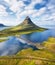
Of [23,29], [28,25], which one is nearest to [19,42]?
[23,29]

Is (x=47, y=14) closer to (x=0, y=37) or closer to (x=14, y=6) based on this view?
(x=14, y=6)

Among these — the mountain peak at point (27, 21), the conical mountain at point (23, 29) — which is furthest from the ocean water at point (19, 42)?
the mountain peak at point (27, 21)

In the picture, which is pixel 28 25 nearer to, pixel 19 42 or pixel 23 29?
pixel 23 29

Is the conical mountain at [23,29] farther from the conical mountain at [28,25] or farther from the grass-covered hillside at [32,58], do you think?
the grass-covered hillside at [32,58]

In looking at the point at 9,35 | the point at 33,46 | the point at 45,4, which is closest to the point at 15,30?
the point at 9,35

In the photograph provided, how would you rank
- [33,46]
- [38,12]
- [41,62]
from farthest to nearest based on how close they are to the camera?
[38,12], [33,46], [41,62]

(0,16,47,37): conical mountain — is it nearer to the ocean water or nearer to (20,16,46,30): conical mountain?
(20,16,46,30): conical mountain
